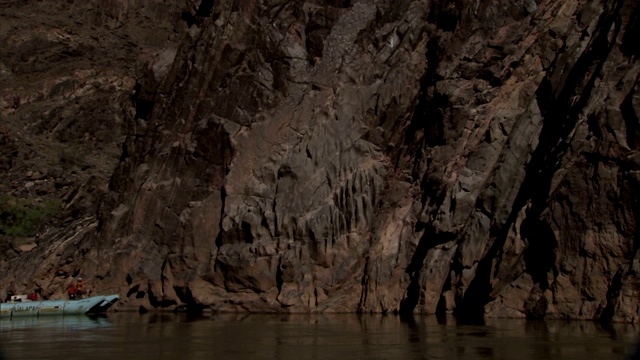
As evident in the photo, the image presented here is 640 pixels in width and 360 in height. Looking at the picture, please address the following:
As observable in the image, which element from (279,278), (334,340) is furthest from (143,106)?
(334,340)

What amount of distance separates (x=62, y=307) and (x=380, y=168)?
22.0 meters

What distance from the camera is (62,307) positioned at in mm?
51188

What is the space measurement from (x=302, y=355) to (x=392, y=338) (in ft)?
18.1

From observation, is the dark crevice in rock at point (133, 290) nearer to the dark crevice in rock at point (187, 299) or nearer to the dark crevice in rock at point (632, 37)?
the dark crevice in rock at point (187, 299)

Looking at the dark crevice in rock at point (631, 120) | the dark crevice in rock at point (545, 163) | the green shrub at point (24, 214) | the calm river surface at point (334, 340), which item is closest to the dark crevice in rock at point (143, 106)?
the green shrub at point (24, 214)

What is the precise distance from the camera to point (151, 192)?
56.6 m

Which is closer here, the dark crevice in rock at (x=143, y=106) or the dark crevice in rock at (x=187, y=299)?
the dark crevice in rock at (x=187, y=299)

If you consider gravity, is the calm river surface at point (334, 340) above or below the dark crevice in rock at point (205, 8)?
below

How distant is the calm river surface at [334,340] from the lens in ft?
73.3

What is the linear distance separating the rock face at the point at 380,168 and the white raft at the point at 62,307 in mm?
2618

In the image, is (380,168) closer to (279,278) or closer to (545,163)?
(279,278)

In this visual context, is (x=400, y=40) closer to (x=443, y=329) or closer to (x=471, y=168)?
(x=471, y=168)

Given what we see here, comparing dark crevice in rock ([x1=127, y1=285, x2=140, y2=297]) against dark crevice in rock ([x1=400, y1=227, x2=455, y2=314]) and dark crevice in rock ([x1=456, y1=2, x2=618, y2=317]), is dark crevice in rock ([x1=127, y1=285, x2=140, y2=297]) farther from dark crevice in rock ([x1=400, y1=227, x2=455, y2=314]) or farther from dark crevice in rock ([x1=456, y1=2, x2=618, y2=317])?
dark crevice in rock ([x1=456, y1=2, x2=618, y2=317])

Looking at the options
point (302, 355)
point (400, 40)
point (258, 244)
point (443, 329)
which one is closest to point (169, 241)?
point (258, 244)
